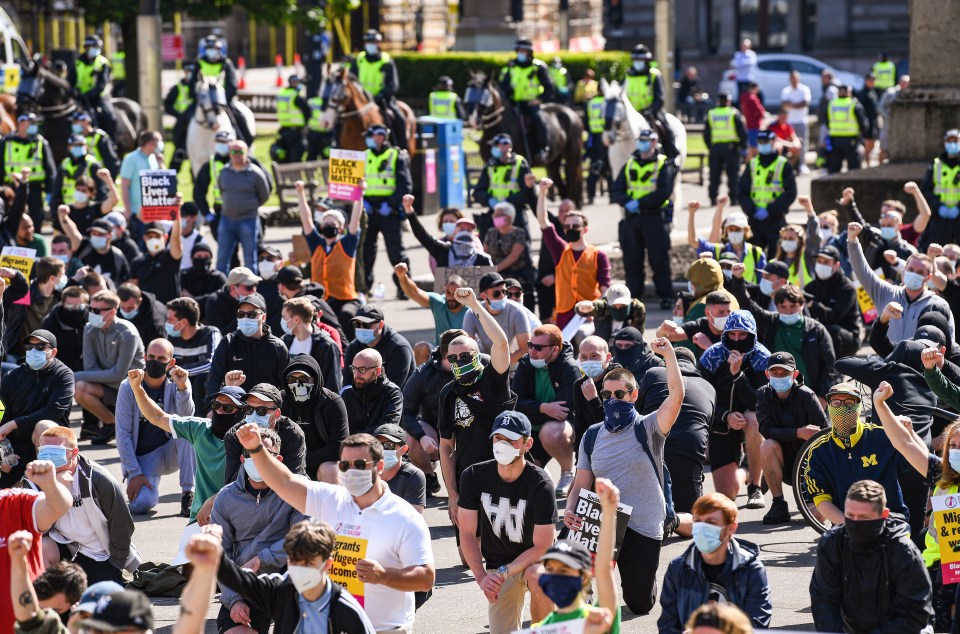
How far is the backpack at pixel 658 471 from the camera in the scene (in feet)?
30.1

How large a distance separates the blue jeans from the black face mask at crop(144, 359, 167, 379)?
21.7 feet

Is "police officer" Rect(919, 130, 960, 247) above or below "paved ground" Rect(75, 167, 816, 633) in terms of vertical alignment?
above

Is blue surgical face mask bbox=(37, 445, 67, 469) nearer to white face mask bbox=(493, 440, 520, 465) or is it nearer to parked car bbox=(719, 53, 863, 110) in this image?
white face mask bbox=(493, 440, 520, 465)

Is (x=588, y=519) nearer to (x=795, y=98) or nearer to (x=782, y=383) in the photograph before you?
(x=782, y=383)

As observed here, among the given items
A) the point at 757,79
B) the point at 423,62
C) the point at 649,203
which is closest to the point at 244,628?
the point at 649,203

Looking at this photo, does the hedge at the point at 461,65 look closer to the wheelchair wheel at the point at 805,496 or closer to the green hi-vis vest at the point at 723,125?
the green hi-vis vest at the point at 723,125

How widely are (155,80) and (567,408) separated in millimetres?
17185

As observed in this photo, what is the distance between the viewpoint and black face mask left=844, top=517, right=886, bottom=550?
7.50 m

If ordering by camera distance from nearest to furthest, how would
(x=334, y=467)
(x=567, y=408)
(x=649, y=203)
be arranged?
(x=334, y=467) < (x=567, y=408) < (x=649, y=203)

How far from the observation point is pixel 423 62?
39.4 m

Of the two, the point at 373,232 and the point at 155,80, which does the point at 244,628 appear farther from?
the point at 155,80

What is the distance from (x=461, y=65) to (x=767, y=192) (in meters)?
20.4

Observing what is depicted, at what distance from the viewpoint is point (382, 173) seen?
18.8 metres

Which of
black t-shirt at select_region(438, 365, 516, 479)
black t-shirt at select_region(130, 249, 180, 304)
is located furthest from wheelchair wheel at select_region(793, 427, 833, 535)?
black t-shirt at select_region(130, 249, 180, 304)
